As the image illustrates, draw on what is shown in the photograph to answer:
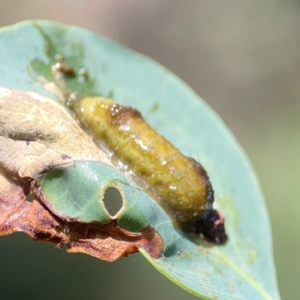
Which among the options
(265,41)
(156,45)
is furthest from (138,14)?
(265,41)

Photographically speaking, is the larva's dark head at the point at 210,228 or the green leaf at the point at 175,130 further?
the larva's dark head at the point at 210,228

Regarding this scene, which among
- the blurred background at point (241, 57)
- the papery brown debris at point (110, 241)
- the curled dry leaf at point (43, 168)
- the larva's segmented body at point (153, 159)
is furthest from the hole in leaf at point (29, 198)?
the blurred background at point (241, 57)

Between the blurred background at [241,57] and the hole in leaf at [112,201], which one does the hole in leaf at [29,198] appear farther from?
the blurred background at [241,57]

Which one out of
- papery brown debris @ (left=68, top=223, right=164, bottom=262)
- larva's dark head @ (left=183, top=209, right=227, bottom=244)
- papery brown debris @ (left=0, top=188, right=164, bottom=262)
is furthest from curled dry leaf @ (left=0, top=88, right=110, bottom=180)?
larva's dark head @ (left=183, top=209, right=227, bottom=244)

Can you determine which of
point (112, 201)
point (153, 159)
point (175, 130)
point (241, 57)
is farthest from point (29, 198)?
point (241, 57)

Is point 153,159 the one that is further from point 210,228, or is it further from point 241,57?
point 241,57

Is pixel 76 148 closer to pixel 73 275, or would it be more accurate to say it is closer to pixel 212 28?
pixel 73 275
